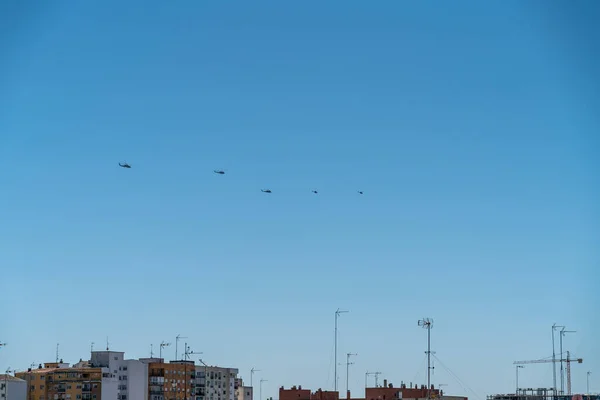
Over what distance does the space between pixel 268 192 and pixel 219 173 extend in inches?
292

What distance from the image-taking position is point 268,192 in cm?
15700

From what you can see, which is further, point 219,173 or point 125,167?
point 219,173

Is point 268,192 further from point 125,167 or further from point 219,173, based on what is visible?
point 125,167

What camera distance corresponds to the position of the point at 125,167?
5812 inches

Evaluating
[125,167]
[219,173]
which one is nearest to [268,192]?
[219,173]

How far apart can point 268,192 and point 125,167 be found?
21143 mm

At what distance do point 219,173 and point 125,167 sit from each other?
15201mm

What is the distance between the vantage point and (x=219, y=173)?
157 meters
